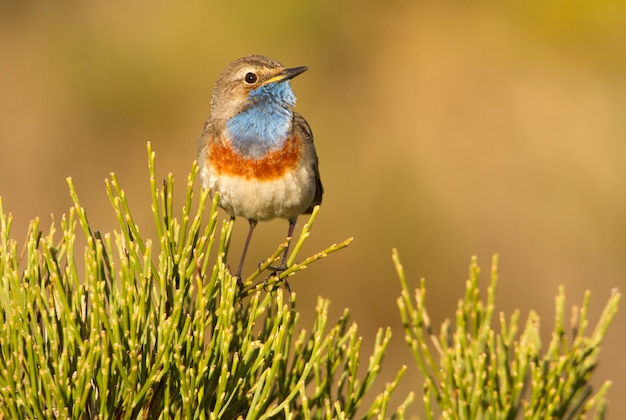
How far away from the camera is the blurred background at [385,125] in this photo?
630cm

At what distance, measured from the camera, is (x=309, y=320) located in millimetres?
6363

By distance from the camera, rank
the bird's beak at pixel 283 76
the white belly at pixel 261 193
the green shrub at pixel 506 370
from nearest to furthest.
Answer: the green shrub at pixel 506 370
the white belly at pixel 261 193
the bird's beak at pixel 283 76

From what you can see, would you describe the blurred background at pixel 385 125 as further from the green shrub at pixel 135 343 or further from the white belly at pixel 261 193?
the green shrub at pixel 135 343

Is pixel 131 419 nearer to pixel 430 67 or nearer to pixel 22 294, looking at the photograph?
pixel 22 294

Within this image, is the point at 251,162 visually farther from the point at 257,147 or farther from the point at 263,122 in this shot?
the point at 263,122

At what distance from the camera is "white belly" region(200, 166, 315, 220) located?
3.73 metres

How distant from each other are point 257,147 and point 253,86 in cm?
32

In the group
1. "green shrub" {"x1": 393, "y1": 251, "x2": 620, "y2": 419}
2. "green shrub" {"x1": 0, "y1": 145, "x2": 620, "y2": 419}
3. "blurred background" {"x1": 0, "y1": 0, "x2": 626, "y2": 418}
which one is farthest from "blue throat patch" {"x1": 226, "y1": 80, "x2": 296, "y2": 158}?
"blurred background" {"x1": 0, "y1": 0, "x2": 626, "y2": 418}

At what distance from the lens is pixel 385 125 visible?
665 centimetres

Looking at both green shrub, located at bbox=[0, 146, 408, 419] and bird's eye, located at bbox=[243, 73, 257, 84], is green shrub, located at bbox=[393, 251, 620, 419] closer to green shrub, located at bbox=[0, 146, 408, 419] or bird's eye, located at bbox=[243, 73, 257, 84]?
green shrub, located at bbox=[0, 146, 408, 419]

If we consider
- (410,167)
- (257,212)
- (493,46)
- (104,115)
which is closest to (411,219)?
(410,167)

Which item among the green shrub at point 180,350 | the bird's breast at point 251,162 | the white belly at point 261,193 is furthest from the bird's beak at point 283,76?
the green shrub at point 180,350

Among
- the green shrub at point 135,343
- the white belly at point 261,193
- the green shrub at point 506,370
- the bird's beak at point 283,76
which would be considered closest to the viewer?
the green shrub at point 135,343

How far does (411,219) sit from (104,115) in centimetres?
242
